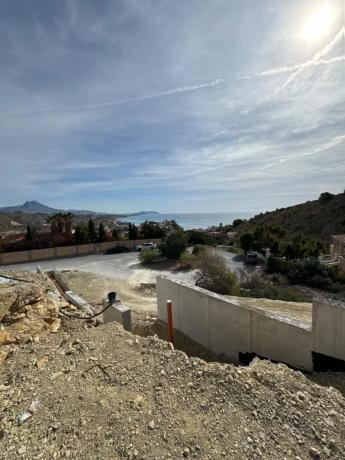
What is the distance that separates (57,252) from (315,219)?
44026 mm

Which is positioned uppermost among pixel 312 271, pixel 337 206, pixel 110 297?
pixel 337 206

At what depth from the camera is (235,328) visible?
712cm

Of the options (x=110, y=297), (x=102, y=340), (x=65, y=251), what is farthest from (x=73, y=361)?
(x=65, y=251)

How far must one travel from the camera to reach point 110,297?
760 centimetres

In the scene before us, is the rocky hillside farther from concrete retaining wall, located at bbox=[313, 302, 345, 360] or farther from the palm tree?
concrete retaining wall, located at bbox=[313, 302, 345, 360]

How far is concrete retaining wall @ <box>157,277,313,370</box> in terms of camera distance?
20.4ft

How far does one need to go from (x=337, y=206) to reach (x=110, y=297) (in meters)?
54.2

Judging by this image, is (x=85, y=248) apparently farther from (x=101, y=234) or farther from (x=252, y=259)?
(x=252, y=259)

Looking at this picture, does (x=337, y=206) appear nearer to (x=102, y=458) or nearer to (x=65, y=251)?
(x=65, y=251)

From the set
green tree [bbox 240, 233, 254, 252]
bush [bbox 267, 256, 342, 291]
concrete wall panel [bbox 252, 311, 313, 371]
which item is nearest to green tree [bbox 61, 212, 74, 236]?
green tree [bbox 240, 233, 254, 252]

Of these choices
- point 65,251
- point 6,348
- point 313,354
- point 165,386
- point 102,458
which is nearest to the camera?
point 102,458

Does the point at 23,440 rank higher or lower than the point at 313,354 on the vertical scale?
higher

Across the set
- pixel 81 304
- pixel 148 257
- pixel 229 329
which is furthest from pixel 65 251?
pixel 229 329

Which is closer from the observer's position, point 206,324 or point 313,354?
point 313,354
